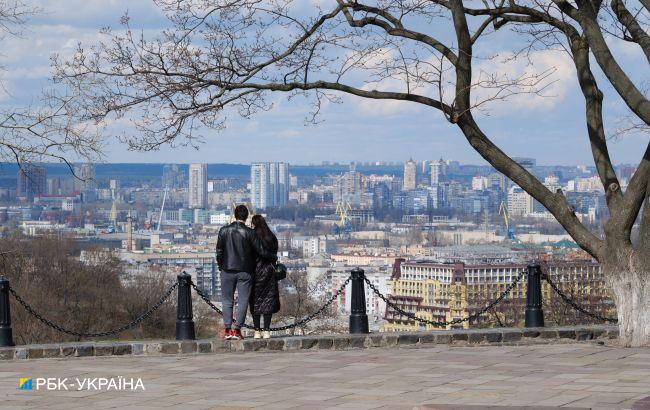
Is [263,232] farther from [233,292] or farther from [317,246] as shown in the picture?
[317,246]

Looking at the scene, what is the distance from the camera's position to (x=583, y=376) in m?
11.8

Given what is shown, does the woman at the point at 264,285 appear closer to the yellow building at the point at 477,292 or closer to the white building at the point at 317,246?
the yellow building at the point at 477,292

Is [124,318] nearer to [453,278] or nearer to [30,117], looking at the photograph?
[30,117]

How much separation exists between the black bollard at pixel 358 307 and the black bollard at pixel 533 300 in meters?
2.17

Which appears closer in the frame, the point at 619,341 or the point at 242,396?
the point at 242,396

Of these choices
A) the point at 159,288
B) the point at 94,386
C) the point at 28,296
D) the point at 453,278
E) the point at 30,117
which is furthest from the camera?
the point at 453,278

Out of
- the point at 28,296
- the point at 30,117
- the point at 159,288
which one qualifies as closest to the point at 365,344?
the point at 30,117

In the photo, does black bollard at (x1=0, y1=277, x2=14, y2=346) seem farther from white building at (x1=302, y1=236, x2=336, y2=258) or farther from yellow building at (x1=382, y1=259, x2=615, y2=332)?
white building at (x1=302, y1=236, x2=336, y2=258)

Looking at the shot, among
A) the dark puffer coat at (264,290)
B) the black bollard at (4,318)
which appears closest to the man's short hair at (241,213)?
the dark puffer coat at (264,290)

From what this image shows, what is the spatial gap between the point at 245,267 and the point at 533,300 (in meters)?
3.91

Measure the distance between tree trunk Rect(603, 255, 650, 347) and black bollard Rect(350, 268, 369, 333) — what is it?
3.01m

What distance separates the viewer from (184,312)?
14547 mm

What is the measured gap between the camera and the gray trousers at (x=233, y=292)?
14414mm

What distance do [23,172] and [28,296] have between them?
2321 cm
